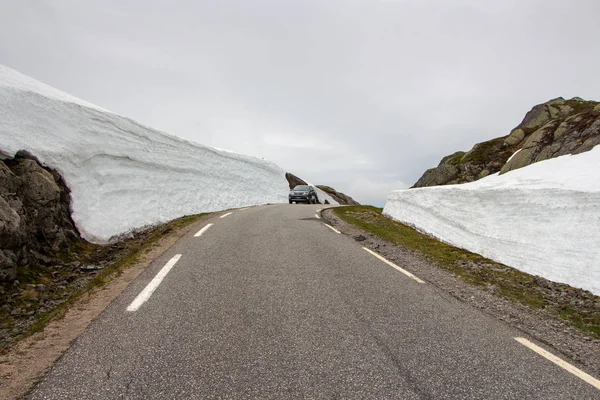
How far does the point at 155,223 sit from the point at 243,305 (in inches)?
445

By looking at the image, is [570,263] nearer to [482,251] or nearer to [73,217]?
[482,251]

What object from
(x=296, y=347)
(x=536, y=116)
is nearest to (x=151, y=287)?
(x=296, y=347)

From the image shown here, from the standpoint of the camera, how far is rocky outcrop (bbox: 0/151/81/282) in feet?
21.2

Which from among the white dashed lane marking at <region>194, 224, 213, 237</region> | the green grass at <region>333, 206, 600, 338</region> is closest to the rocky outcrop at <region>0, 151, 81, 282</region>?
the white dashed lane marking at <region>194, 224, 213, 237</region>

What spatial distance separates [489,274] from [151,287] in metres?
7.14

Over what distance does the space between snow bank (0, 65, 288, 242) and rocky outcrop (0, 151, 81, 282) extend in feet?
1.96

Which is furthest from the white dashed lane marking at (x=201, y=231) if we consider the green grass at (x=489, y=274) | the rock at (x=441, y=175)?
the rock at (x=441, y=175)

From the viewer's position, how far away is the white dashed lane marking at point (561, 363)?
3.37m

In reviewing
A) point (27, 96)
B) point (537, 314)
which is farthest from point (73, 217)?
point (537, 314)

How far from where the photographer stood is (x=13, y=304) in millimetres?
5590

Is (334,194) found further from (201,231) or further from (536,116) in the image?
(201,231)

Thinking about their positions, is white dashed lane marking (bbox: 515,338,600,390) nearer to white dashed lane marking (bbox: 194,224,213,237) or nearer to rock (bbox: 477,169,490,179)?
white dashed lane marking (bbox: 194,224,213,237)

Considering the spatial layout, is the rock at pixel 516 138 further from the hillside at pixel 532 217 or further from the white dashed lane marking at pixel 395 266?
the white dashed lane marking at pixel 395 266

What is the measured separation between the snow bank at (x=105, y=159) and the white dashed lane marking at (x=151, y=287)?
16.5 ft
